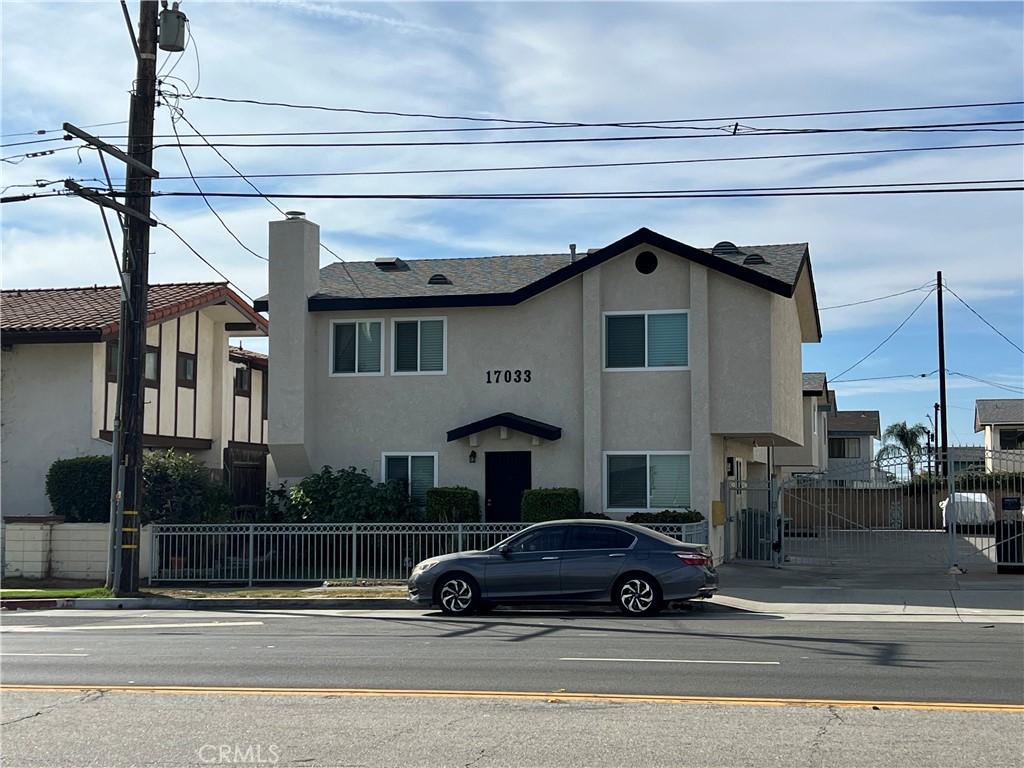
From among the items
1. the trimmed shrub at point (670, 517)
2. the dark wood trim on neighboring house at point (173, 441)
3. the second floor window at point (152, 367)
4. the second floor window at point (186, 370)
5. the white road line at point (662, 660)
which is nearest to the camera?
the white road line at point (662, 660)

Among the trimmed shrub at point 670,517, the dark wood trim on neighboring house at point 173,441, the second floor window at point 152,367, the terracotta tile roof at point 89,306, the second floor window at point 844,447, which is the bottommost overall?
the trimmed shrub at point 670,517

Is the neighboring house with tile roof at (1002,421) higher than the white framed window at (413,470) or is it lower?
higher

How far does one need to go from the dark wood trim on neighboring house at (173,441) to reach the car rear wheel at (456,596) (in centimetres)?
1375

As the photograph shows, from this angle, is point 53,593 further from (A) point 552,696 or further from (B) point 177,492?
(A) point 552,696

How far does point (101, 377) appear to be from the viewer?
92.4ft

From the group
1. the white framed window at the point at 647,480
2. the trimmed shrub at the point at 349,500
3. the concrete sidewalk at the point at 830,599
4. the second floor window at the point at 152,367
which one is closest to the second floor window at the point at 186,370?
the second floor window at the point at 152,367

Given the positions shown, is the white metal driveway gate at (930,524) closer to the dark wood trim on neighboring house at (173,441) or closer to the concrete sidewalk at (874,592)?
the concrete sidewalk at (874,592)

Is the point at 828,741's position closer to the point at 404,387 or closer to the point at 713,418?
the point at 713,418

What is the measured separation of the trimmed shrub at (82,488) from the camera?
999 inches

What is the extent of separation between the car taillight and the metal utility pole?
9920 millimetres

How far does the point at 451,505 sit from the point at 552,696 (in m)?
14.9

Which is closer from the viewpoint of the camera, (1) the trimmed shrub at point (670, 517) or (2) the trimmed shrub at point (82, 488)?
(1) the trimmed shrub at point (670, 517)

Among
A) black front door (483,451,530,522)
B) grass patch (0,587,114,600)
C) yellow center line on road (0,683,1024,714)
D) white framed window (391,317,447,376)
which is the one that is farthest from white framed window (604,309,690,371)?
yellow center line on road (0,683,1024,714)

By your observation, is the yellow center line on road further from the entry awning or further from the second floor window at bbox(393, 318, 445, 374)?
the second floor window at bbox(393, 318, 445, 374)
